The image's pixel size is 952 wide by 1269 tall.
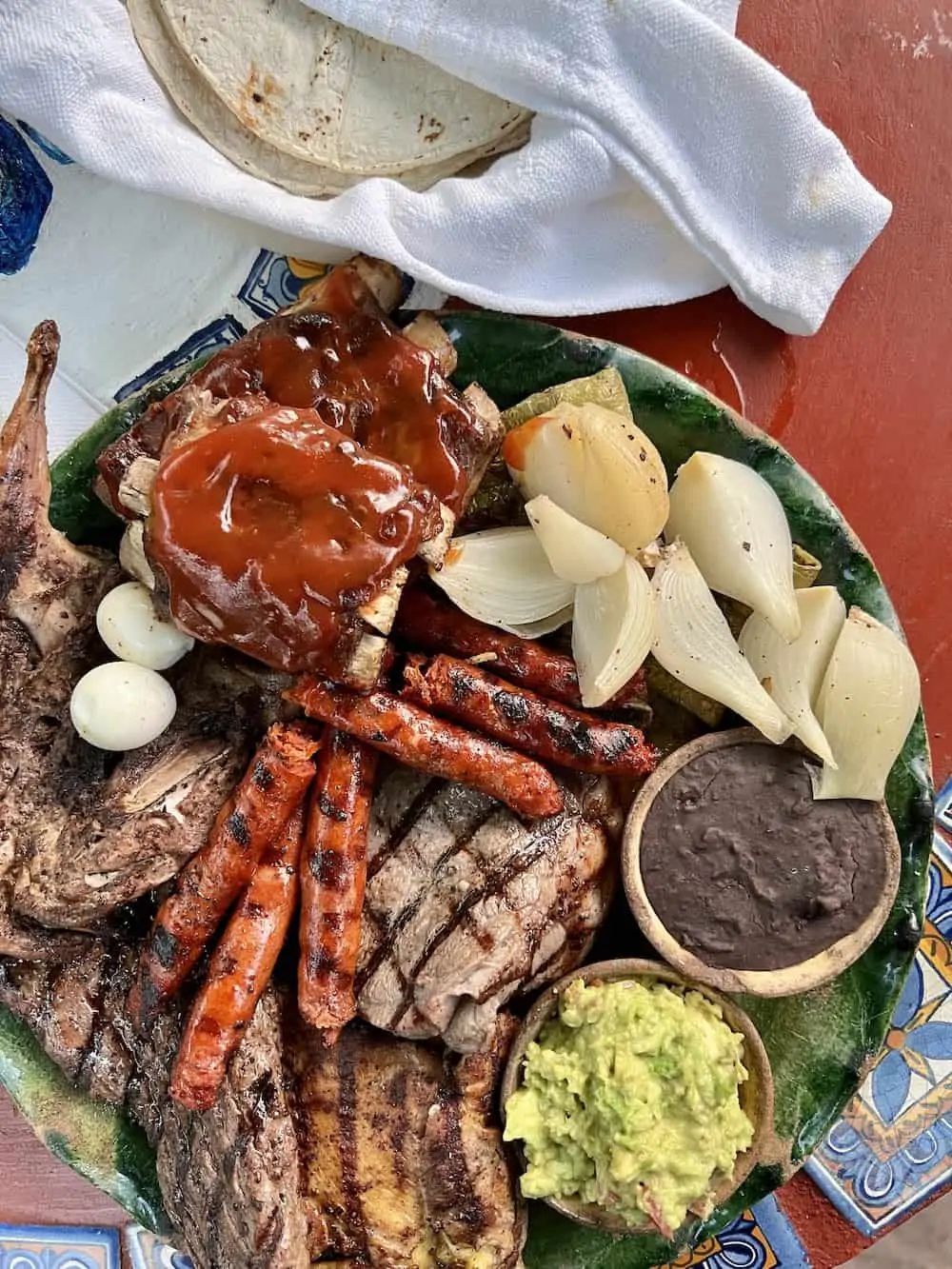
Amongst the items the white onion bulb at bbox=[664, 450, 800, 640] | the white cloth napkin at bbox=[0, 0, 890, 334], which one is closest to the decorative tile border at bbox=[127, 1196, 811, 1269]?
the white onion bulb at bbox=[664, 450, 800, 640]

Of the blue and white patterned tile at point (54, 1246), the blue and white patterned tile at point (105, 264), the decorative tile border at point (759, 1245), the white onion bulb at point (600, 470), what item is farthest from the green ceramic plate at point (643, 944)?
the blue and white patterned tile at point (54, 1246)

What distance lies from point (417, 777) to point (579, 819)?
1.27ft

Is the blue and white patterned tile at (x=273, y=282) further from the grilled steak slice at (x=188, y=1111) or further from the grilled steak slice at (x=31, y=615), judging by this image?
the grilled steak slice at (x=188, y=1111)

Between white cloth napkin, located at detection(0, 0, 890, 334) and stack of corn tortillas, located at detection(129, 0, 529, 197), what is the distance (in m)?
0.05

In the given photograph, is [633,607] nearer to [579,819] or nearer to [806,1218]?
[579,819]

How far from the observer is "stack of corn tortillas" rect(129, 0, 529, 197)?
2.20m

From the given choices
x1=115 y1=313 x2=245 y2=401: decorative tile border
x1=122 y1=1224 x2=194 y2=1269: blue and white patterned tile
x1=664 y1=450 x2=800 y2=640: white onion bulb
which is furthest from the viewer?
x1=122 y1=1224 x2=194 y2=1269: blue and white patterned tile

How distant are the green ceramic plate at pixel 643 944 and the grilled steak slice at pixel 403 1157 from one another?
35 cm

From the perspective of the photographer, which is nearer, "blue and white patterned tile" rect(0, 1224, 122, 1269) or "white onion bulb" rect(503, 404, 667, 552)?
"white onion bulb" rect(503, 404, 667, 552)

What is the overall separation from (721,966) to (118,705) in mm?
1403

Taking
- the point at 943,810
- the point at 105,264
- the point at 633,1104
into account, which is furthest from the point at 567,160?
the point at 633,1104

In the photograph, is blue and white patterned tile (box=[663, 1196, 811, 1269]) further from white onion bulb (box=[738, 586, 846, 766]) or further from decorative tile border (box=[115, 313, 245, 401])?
decorative tile border (box=[115, 313, 245, 401])

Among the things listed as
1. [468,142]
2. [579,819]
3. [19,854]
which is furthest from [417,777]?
[468,142]

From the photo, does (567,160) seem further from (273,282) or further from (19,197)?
(19,197)
